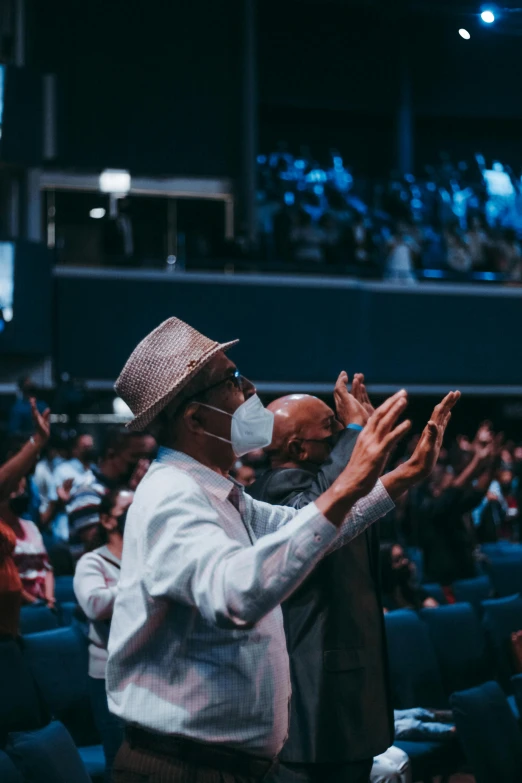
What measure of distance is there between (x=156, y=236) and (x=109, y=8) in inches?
129

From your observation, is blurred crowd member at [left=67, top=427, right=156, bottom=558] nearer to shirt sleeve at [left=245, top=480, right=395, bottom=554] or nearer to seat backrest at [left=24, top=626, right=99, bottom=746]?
seat backrest at [left=24, top=626, right=99, bottom=746]

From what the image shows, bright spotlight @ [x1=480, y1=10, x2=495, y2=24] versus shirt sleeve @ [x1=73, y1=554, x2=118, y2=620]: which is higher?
bright spotlight @ [x1=480, y1=10, x2=495, y2=24]

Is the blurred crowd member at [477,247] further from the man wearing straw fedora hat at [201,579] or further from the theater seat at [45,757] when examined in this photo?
the man wearing straw fedora hat at [201,579]

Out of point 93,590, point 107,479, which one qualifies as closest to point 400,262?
point 107,479

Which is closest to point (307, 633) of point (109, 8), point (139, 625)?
point (139, 625)

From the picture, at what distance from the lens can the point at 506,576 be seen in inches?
297

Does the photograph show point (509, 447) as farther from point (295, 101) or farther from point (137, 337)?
point (295, 101)

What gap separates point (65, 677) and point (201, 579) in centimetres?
297

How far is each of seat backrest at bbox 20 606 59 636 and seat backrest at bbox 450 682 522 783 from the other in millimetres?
2215

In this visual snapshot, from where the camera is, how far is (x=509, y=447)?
44.9 ft

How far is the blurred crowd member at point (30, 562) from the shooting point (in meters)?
5.66

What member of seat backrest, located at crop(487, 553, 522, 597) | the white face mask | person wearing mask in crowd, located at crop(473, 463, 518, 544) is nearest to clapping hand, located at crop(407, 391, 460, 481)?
the white face mask

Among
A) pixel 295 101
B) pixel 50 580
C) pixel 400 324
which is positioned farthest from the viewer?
pixel 295 101

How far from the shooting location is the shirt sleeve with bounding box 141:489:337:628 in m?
1.79
